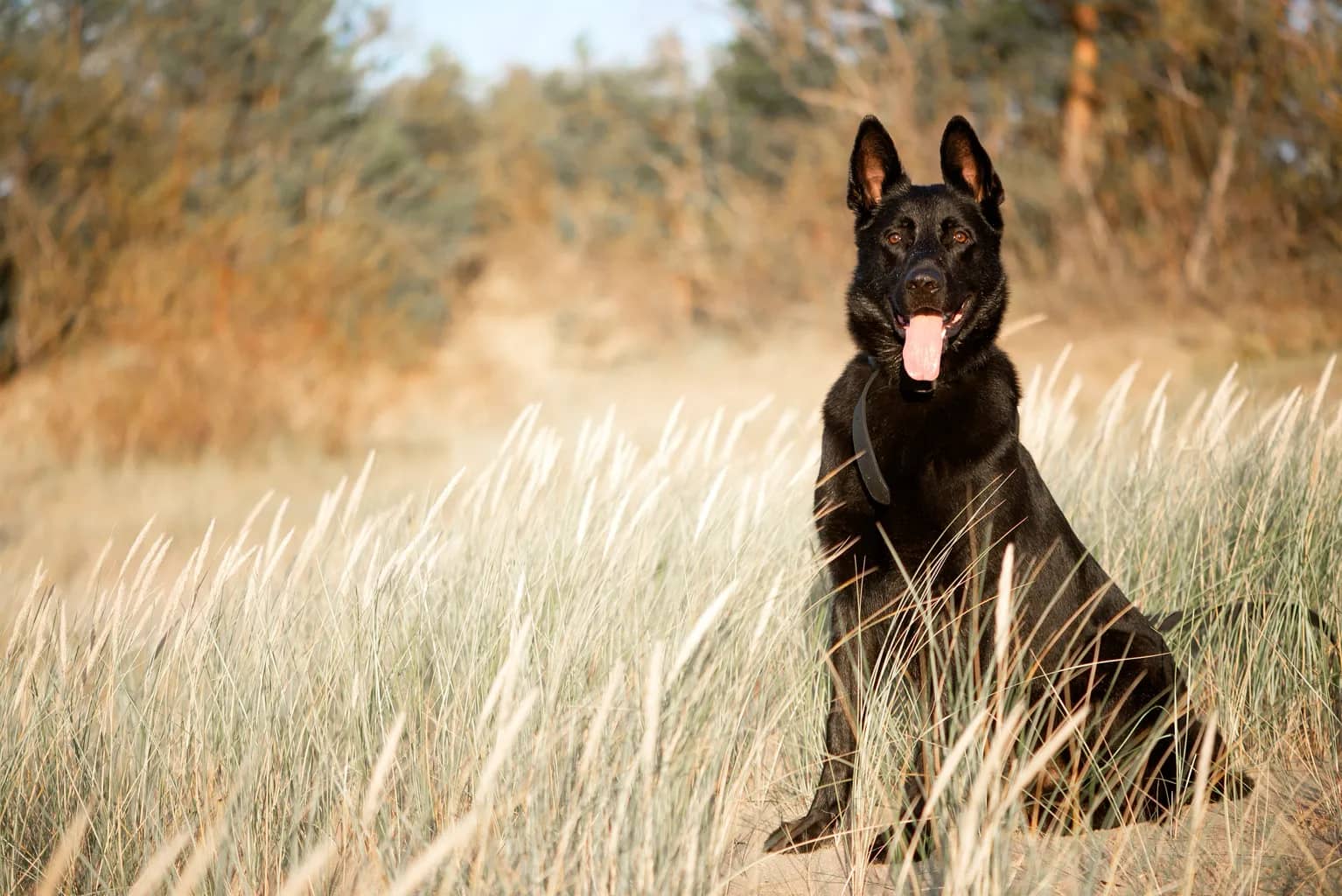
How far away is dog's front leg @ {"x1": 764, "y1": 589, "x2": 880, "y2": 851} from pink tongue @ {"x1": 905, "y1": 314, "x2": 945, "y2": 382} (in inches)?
22.5

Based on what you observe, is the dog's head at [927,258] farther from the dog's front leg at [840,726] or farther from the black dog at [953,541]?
the dog's front leg at [840,726]

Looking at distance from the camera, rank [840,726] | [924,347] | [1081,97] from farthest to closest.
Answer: [1081,97] → [924,347] → [840,726]

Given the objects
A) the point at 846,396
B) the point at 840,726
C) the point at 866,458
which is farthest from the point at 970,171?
the point at 840,726

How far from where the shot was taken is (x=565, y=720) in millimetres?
1865

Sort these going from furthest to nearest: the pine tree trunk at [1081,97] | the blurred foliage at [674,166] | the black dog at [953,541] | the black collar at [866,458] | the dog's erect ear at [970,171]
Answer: the pine tree trunk at [1081,97] → the blurred foliage at [674,166] → the dog's erect ear at [970,171] → the black collar at [866,458] → the black dog at [953,541]

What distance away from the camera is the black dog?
2219 millimetres

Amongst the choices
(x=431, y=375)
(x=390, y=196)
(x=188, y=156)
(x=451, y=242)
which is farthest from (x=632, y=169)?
(x=188, y=156)

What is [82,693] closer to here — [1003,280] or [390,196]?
[1003,280]

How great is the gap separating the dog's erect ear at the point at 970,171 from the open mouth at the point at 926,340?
0.44m

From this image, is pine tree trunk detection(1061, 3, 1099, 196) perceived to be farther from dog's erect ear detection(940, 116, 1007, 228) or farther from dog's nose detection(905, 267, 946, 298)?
dog's nose detection(905, 267, 946, 298)

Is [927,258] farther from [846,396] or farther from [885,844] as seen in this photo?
[885,844]

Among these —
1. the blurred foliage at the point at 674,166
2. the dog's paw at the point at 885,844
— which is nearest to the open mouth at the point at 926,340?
the dog's paw at the point at 885,844

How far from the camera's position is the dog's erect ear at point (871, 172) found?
9.55ft

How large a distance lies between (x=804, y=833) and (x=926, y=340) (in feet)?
3.92
